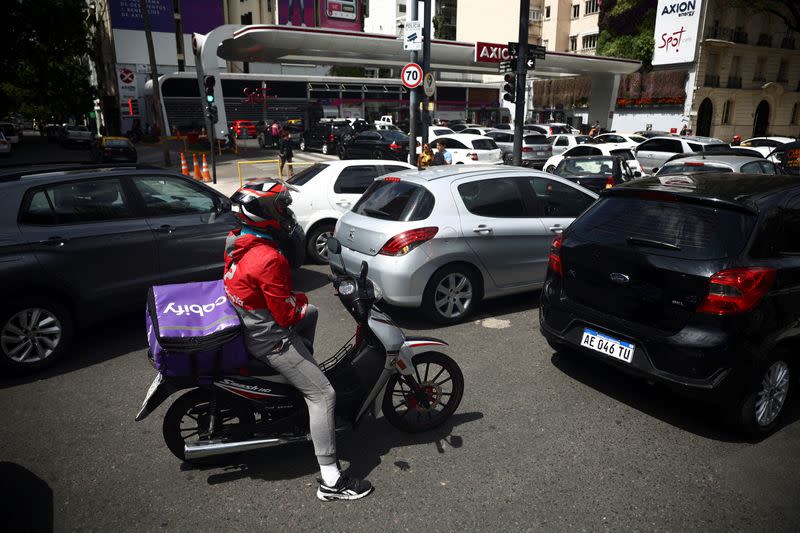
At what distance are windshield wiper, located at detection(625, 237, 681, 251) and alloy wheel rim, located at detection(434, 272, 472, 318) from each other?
7.13 feet

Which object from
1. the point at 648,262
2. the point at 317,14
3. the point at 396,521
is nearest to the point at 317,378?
the point at 396,521

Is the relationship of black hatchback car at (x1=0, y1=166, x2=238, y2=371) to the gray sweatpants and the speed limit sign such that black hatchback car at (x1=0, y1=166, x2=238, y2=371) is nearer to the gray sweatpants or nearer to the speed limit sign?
the gray sweatpants

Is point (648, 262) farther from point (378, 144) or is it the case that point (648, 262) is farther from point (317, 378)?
point (378, 144)

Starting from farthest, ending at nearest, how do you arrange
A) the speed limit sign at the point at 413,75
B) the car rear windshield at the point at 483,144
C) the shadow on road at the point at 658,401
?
the car rear windshield at the point at 483,144, the speed limit sign at the point at 413,75, the shadow on road at the point at 658,401

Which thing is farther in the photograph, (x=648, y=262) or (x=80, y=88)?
(x=80, y=88)

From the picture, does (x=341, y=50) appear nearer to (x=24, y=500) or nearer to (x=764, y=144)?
(x=764, y=144)

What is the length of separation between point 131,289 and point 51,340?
33.0 inches

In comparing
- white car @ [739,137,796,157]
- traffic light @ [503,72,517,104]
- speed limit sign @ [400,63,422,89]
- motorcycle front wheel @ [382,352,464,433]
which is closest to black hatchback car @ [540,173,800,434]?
motorcycle front wheel @ [382,352,464,433]

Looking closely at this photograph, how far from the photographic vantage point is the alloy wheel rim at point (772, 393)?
374 centimetres

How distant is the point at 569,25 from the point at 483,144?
42488 millimetres

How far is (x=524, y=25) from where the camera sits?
13234mm

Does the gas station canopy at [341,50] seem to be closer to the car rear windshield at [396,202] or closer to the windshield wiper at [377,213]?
the car rear windshield at [396,202]

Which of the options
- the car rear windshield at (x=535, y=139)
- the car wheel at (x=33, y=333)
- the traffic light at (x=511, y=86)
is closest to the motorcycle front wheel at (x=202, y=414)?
the car wheel at (x=33, y=333)

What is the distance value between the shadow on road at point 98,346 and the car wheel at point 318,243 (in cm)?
291
